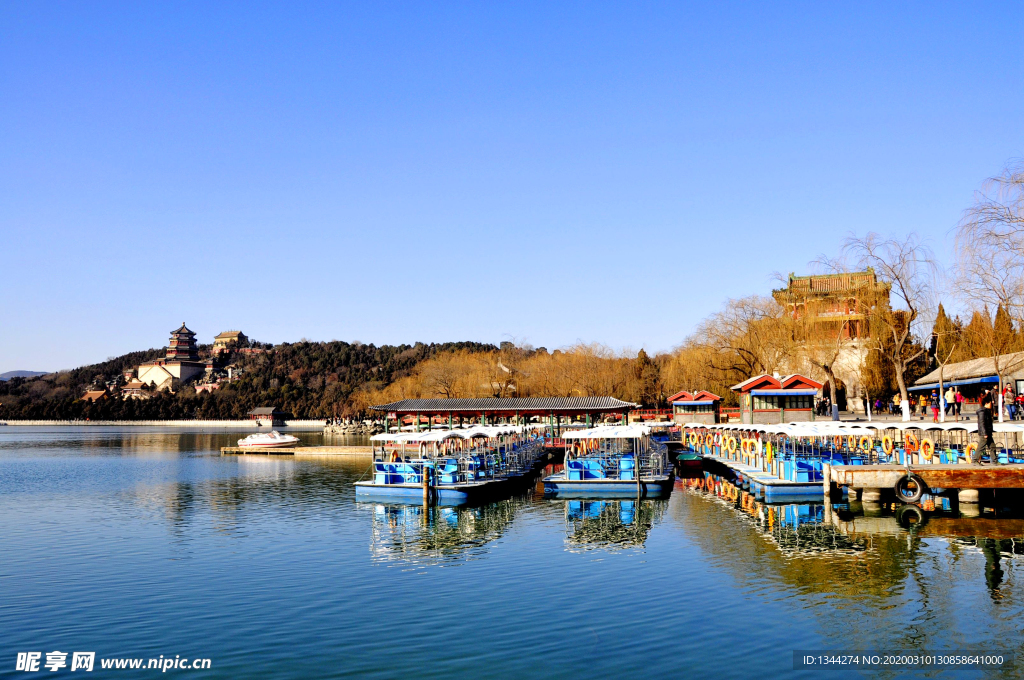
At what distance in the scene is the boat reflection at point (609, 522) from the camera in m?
23.1

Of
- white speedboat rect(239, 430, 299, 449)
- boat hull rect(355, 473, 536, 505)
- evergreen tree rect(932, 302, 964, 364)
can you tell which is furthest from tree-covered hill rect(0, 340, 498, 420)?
boat hull rect(355, 473, 536, 505)

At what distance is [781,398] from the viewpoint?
176 feet

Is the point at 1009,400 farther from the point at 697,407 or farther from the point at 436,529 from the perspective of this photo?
the point at 436,529

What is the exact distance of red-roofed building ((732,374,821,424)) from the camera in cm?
5284

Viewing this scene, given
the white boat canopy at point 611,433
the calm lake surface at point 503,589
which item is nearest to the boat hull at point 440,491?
the calm lake surface at point 503,589

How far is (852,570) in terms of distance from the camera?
18797 millimetres

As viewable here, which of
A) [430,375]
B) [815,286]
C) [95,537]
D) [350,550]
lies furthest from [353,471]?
[815,286]

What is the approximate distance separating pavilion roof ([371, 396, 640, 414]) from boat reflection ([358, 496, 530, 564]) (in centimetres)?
1794

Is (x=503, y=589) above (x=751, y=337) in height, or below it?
below

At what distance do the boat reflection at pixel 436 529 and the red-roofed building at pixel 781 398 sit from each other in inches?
1016

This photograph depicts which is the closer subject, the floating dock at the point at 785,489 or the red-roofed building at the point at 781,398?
the floating dock at the point at 785,489

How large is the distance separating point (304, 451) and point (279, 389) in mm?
96732

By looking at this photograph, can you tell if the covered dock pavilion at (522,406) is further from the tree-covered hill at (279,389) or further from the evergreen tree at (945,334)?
the tree-covered hill at (279,389)

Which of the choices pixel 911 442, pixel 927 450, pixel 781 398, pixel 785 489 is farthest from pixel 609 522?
pixel 781 398
